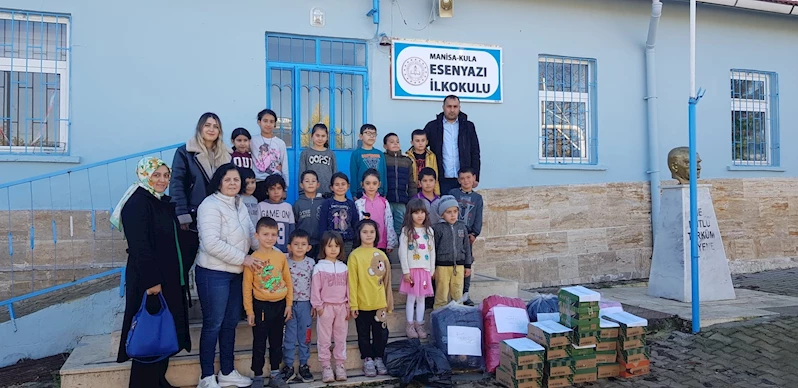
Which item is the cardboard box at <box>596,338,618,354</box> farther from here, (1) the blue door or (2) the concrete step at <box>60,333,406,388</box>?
(1) the blue door

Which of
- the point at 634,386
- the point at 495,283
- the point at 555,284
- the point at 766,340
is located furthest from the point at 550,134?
the point at 634,386

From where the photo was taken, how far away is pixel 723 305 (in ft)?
20.9

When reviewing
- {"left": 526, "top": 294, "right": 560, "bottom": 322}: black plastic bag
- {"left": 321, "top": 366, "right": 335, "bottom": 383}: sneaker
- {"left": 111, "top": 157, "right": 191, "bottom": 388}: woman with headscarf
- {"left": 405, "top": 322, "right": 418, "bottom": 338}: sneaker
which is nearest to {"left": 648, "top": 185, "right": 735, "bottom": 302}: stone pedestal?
{"left": 526, "top": 294, "right": 560, "bottom": 322}: black plastic bag

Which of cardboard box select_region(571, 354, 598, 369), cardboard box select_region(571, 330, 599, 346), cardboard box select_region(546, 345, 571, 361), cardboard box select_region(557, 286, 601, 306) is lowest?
cardboard box select_region(571, 354, 598, 369)

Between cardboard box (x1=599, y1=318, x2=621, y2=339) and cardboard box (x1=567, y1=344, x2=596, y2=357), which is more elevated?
cardboard box (x1=599, y1=318, x2=621, y2=339)

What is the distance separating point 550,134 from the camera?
8148 mm

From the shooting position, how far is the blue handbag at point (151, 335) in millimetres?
3793

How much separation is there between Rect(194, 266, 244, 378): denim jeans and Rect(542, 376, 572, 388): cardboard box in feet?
7.85

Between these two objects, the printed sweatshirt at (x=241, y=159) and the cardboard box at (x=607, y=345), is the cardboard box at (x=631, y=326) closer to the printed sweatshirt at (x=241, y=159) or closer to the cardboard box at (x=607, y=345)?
the cardboard box at (x=607, y=345)

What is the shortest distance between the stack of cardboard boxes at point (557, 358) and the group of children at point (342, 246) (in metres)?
1.05

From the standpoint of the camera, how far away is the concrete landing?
579cm

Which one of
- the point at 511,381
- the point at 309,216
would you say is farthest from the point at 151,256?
the point at 511,381

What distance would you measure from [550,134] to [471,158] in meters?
2.37

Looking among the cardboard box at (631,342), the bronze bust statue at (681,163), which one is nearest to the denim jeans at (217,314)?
the cardboard box at (631,342)
